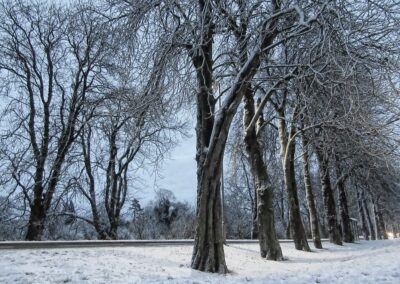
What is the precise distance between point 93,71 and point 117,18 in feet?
34.9

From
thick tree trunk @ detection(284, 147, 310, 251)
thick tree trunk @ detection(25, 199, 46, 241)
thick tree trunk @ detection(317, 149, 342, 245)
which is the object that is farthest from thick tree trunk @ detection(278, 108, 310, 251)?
thick tree trunk @ detection(25, 199, 46, 241)

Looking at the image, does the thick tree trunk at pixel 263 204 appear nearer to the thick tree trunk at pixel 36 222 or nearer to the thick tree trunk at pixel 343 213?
the thick tree trunk at pixel 36 222

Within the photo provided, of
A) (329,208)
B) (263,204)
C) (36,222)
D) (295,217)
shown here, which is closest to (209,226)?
(263,204)

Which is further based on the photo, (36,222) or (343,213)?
(343,213)

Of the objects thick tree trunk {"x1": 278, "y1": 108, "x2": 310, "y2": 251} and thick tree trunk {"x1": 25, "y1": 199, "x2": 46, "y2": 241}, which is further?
thick tree trunk {"x1": 25, "y1": 199, "x2": 46, "y2": 241}

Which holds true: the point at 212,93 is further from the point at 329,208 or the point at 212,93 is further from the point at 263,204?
the point at 329,208

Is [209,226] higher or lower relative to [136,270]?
higher

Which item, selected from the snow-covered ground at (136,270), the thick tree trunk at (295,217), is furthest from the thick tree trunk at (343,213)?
the snow-covered ground at (136,270)

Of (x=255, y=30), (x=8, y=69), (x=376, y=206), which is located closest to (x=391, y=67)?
(x=255, y=30)

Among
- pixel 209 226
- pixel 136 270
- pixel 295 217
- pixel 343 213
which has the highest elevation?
pixel 343 213

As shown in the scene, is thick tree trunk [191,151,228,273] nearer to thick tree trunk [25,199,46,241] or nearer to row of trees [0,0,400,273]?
row of trees [0,0,400,273]

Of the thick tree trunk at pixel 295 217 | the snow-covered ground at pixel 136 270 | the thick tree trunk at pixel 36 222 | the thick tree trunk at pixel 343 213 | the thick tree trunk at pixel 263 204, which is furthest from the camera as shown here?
the thick tree trunk at pixel 343 213

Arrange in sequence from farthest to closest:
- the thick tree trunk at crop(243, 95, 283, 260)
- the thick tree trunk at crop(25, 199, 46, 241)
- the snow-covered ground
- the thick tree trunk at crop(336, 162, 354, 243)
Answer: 1. the thick tree trunk at crop(336, 162, 354, 243)
2. the thick tree trunk at crop(25, 199, 46, 241)
3. the thick tree trunk at crop(243, 95, 283, 260)
4. the snow-covered ground

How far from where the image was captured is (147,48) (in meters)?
10.2
